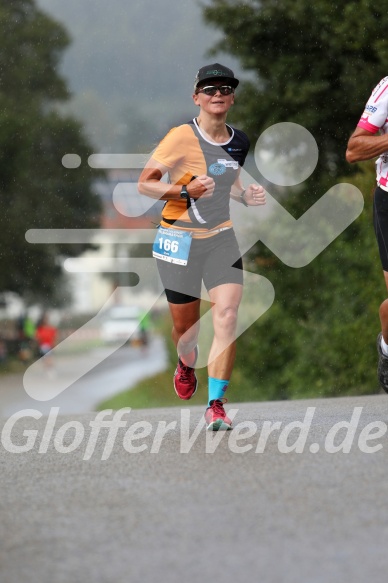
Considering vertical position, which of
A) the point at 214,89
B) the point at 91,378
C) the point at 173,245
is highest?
the point at 214,89

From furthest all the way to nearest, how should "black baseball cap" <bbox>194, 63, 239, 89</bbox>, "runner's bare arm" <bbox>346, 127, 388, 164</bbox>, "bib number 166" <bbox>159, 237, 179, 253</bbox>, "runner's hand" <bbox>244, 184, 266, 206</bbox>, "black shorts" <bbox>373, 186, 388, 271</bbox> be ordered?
"runner's hand" <bbox>244, 184, 266, 206</bbox>, "bib number 166" <bbox>159, 237, 179, 253</bbox>, "black baseball cap" <bbox>194, 63, 239, 89</bbox>, "black shorts" <bbox>373, 186, 388, 271</bbox>, "runner's bare arm" <bbox>346, 127, 388, 164</bbox>

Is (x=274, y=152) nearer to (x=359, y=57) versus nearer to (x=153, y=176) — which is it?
(x=359, y=57)

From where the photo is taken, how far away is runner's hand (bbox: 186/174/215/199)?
729 centimetres

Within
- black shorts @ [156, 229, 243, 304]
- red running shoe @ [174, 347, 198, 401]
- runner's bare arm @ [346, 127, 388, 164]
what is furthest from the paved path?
runner's bare arm @ [346, 127, 388, 164]

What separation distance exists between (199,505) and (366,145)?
8.77 ft

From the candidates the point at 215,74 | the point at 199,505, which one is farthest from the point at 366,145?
the point at 199,505

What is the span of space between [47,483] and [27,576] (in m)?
1.92

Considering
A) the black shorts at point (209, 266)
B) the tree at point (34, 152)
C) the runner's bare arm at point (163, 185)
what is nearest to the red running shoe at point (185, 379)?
the black shorts at point (209, 266)

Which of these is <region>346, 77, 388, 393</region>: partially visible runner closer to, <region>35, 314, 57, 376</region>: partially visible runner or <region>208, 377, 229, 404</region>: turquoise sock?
<region>208, 377, 229, 404</region>: turquoise sock

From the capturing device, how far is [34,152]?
2012 cm

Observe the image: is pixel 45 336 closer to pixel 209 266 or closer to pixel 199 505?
pixel 209 266

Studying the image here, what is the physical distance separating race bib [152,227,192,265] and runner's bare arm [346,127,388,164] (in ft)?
3.38

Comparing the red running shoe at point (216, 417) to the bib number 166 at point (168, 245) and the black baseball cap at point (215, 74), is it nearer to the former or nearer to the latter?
the bib number 166 at point (168, 245)

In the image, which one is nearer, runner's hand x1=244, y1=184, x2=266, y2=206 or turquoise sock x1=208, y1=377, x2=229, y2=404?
turquoise sock x1=208, y1=377, x2=229, y2=404
